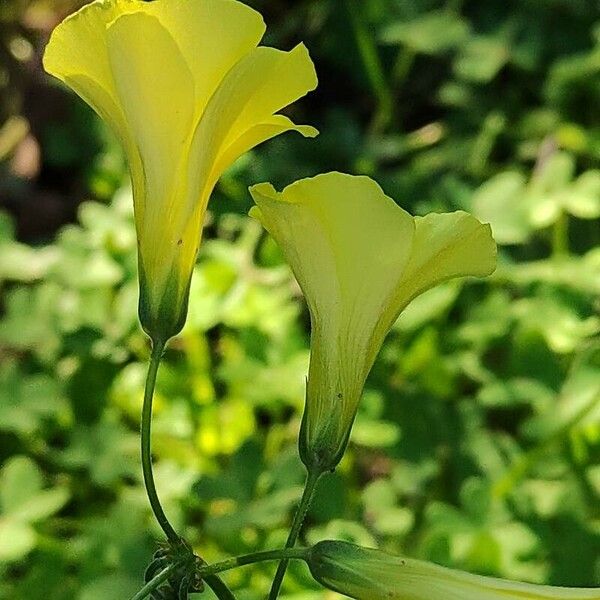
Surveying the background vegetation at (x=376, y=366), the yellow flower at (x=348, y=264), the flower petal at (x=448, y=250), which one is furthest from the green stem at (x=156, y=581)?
the background vegetation at (x=376, y=366)

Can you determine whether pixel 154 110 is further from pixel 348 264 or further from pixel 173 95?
pixel 348 264

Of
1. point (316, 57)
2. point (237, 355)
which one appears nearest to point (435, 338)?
point (237, 355)

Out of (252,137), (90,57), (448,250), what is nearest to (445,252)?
(448,250)

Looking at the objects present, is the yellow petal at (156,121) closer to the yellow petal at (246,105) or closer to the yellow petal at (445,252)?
the yellow petal at (246,105)

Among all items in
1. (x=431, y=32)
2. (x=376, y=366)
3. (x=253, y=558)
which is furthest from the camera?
(x=431, y=32)

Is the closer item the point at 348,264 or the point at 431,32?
the point at 348,264

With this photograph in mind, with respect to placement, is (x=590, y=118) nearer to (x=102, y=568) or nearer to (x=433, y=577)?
(x=102, y=568)
